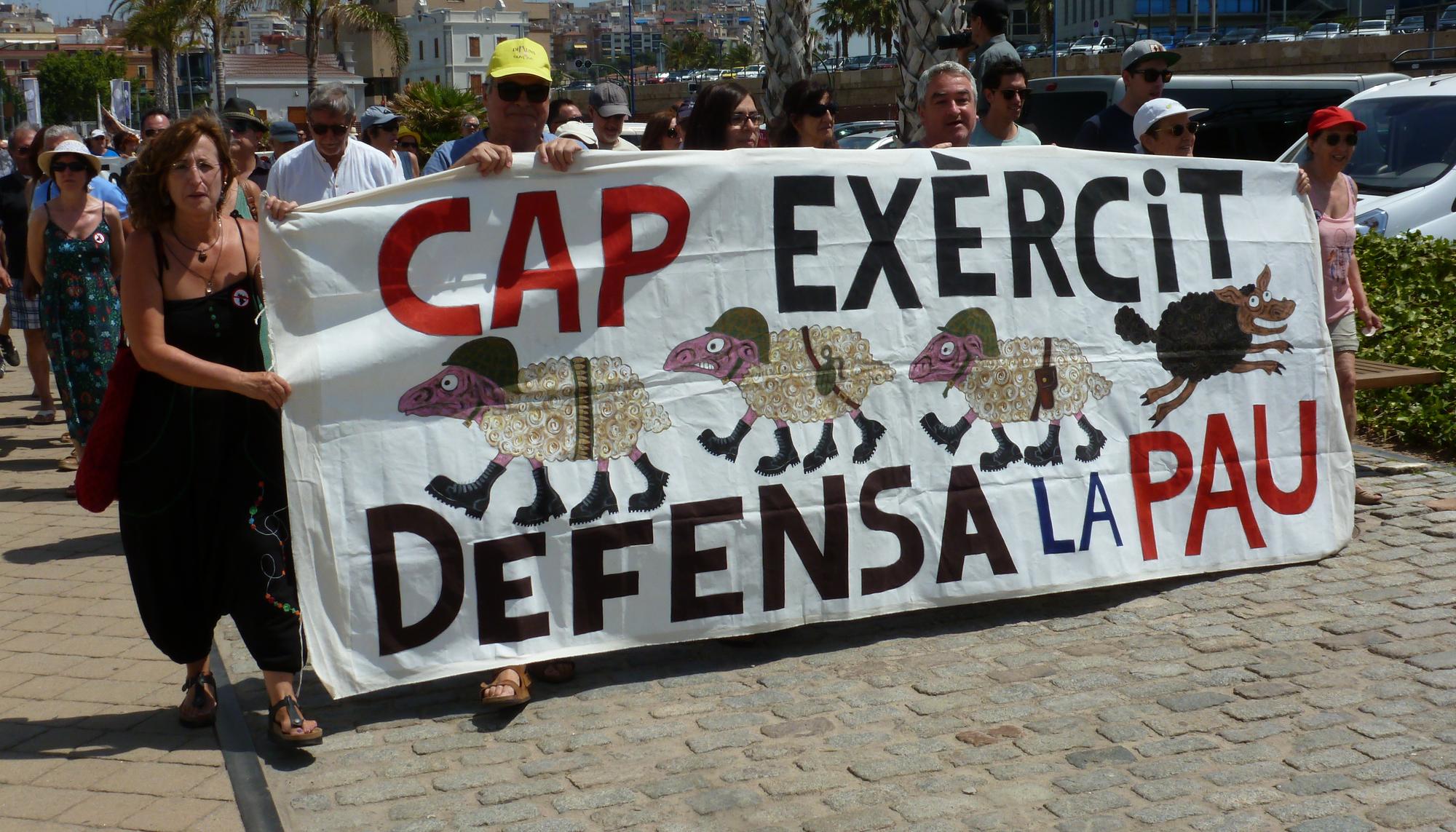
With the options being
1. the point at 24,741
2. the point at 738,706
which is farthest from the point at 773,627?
the point at 24,741

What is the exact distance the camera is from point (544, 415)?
195 inches

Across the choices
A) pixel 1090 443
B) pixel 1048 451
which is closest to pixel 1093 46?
pixel 1090 443

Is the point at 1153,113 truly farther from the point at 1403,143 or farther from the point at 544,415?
the point at 1403,143

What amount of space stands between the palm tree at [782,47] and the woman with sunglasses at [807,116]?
6.28 metres

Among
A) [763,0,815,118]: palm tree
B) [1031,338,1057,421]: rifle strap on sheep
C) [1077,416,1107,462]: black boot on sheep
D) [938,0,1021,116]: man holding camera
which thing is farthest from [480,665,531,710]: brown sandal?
[763,0,815,118]: palm tree

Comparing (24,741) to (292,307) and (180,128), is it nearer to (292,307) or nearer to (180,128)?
(292,307)

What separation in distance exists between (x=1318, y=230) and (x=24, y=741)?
540cm

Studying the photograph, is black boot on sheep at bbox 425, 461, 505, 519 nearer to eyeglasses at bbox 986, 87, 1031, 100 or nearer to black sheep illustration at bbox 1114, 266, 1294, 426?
black sheep illustration at bbox 1114, 266, 1294, 426

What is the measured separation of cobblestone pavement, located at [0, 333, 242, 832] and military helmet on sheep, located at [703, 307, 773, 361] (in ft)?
7.12

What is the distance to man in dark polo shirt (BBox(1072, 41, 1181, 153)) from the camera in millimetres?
7910

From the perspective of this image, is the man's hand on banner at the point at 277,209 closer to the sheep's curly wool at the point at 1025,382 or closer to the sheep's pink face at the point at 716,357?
the sheep's pink face at the point at 716,357

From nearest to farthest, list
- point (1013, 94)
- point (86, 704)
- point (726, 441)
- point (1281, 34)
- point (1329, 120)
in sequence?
point (86, 704)
point (726, 441)
point (1329, 120)
point (1013, 94)
point (1281, 34)

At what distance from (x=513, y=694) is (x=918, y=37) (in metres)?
7.99

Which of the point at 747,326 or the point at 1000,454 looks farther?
Answer: the point at 1000,454
